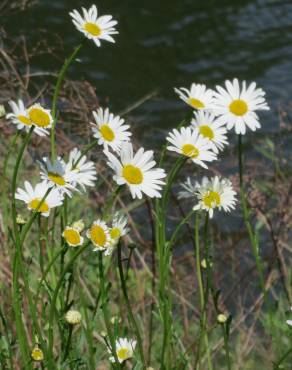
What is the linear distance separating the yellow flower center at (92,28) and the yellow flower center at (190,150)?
311 mm

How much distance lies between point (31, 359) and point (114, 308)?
1.35 metres

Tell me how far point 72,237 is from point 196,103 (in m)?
0.40

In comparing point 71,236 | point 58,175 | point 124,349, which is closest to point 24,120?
point 58,175

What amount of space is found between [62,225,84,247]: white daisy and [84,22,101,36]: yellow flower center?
0.43 meters

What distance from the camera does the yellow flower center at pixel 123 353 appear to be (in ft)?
5.24

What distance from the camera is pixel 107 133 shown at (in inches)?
60.9

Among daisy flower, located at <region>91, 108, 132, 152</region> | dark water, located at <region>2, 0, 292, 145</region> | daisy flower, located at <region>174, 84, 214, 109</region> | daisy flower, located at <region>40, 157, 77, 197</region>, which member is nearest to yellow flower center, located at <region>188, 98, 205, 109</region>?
daisy flower, located at <region>174, 84, 214, 109</region>

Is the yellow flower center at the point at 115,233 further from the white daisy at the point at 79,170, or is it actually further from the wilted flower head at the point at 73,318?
the wilted flower head at the point at 73,318

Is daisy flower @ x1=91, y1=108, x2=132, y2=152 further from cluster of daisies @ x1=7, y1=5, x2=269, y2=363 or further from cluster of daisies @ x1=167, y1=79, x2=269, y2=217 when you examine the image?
cluster of daisies @ x1=167, y1=79, x2=269, y2=217

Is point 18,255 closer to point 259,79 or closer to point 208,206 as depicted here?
point 208,206

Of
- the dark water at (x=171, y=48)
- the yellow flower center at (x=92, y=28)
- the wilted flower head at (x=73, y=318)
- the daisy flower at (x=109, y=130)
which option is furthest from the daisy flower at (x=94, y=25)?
the dark water at (x=171, y=48)

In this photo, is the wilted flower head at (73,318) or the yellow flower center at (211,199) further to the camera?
the yellow flower center at (211,199)

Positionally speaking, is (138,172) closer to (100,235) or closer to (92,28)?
(100,235)

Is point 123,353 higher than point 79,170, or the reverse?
point 79,170
